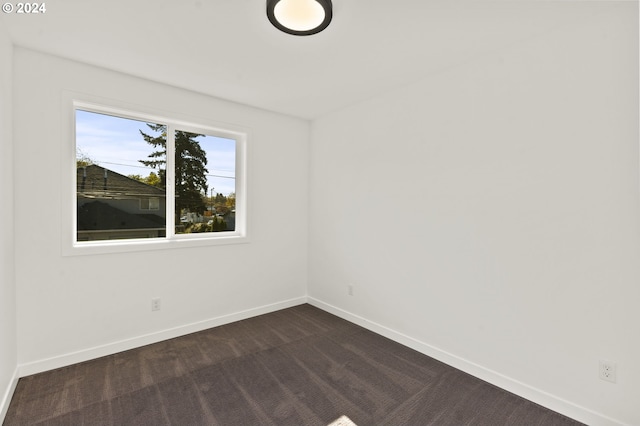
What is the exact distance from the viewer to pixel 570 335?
6.61 ft

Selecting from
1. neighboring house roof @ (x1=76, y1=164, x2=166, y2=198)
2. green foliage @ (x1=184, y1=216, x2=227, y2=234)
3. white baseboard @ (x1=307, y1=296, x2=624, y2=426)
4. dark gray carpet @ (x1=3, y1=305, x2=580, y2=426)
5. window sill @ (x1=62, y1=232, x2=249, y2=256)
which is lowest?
dark gray carpet @ (x1=3, y1=305, x2=580, y2=426)

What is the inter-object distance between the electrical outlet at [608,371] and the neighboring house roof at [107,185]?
147 inches

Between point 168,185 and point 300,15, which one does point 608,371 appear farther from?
point 168,185

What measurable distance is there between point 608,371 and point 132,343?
11.8ft

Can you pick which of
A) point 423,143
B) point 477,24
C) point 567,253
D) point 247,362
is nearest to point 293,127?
point 423,143

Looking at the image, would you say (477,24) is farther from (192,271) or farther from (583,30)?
(192,271)

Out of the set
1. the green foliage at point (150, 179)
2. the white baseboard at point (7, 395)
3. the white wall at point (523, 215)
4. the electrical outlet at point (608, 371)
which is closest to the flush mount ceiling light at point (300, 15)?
the white wall at point (523, 215)

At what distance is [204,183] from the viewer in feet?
11.3

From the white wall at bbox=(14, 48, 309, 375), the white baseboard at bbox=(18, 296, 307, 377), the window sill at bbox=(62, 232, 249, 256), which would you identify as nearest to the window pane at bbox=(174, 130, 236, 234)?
the window sill at bbox=(62, 232, 249, 256)

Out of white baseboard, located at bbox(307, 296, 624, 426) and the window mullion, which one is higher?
the window mullion

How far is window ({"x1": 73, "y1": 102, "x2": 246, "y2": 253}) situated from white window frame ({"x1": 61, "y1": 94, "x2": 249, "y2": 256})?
0.4 inches

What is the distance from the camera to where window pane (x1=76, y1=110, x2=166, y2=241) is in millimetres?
2723

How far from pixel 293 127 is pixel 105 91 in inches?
79.2

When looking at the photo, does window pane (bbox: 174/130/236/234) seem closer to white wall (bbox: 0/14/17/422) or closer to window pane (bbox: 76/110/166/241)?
window pane (bbox: 76/110/166/241)
